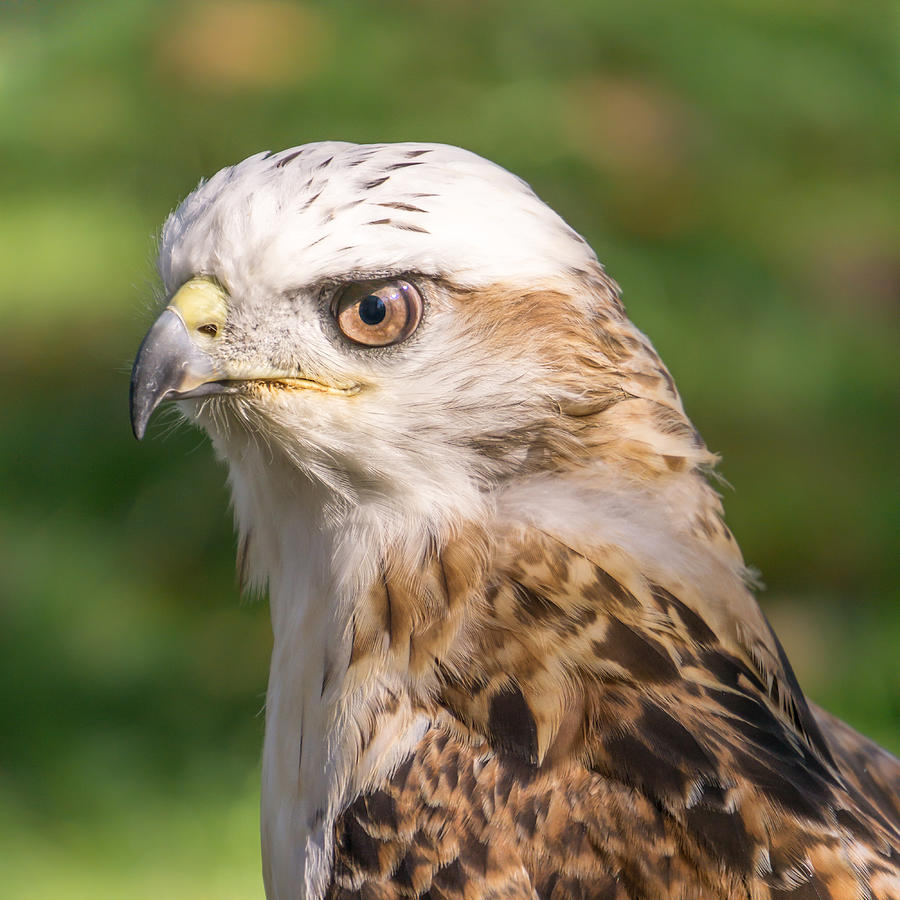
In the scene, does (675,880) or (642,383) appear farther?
(642,383)

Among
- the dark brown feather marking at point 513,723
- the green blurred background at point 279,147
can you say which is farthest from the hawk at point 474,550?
the green blurred background at point 279,147

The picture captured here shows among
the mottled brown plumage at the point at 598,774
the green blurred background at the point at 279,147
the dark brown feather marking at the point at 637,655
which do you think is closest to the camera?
the mottled brown plumage at the point at 598,774

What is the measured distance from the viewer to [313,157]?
2.58m

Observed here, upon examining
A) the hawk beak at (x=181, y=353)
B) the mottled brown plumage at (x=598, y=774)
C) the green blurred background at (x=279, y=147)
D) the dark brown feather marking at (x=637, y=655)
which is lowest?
the green blurred background at (x=279, y=147)

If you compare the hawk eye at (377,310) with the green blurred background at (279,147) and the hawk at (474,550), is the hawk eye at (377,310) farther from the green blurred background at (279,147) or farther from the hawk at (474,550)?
the green blurred background at (279,147)

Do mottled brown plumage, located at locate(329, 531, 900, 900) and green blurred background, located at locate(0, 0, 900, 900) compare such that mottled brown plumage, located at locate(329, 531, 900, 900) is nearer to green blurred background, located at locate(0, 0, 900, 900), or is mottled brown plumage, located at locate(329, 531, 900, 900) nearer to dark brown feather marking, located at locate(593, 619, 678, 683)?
dark brown feather marking, located at locate(593, 619, 678, 683)

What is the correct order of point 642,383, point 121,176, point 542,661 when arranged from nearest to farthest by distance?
point 542,661 < point 642,383 < point 121,176

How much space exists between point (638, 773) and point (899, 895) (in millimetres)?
482

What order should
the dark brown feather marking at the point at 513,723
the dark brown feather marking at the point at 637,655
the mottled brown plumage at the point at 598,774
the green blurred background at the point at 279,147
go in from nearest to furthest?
the mottled brown plumage at the point at 598,774 → the dark brown feather marking at the point at 513,723 → the dark brown feather marking at the point at 637,655 → the green blurred background at the point at 279,147

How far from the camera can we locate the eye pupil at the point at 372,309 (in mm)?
2482

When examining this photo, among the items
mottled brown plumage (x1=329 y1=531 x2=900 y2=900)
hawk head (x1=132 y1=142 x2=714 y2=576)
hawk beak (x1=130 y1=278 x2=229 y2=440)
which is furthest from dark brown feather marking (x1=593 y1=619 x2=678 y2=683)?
hawk beak (x1=130 y1=278 x2=229 y2=440)

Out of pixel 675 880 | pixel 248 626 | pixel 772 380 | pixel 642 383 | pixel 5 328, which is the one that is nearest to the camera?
pixel 675 880

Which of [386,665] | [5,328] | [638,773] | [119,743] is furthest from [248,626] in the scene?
[638,773]

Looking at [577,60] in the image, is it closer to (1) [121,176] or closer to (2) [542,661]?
(1) [121,176]
